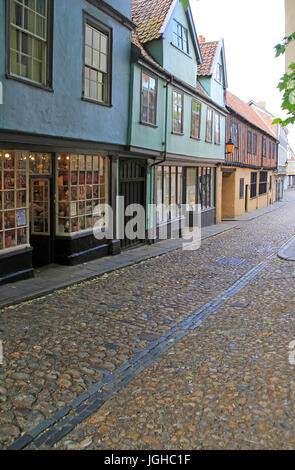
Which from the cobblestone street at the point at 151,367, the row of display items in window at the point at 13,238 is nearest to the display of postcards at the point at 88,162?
the row of display items in window at the point at 13,238

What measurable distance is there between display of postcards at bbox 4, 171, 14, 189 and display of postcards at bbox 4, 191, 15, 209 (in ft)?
0.39

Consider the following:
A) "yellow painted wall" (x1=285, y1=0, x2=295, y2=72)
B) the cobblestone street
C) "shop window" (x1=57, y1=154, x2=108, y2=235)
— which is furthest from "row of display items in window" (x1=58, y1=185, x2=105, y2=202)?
"yellow painted wall" (x1=285, y1=0, x2=295, y2=72)

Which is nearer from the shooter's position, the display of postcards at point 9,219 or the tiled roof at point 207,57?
the display of postcards at point 9,219

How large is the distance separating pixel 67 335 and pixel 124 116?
758 cm

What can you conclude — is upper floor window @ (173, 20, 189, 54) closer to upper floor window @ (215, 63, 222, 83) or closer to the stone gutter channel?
upper floor window @ (215, 63, 222, 83)

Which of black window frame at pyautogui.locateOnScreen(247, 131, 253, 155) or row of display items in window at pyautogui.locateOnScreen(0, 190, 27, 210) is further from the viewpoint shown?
black window frame at pyautogui.locateOnScreen(247, 131, 253, 155)

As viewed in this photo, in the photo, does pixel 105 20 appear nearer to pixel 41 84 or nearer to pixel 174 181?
pixel 41 84

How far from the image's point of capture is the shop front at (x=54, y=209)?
8.91 meters

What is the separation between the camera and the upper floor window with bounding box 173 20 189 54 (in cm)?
1541

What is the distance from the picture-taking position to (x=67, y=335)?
6238 millimetres

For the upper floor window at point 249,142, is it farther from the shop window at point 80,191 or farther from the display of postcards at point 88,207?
the display of postcards at point 88,207

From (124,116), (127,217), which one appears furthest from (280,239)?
(124,116)

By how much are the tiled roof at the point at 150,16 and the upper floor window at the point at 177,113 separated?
211 centimetres

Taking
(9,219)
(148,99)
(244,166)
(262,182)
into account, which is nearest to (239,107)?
(244,166)
